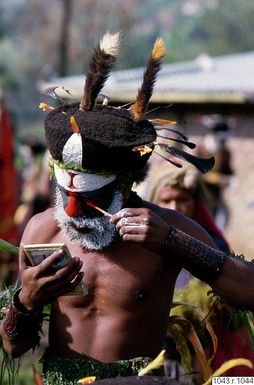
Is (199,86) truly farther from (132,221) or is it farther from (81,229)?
(132,221)

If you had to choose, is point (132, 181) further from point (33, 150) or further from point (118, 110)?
point (33, 150)

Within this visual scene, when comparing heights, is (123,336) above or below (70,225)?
below

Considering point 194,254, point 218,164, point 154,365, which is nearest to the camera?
point 154,365

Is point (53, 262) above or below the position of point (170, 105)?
below

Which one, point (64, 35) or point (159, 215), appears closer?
point (159, 215)

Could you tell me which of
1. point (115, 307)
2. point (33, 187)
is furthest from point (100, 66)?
point (33, 187)

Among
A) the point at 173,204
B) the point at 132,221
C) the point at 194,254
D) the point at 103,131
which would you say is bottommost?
the point at 173,204

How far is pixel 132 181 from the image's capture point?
180 inches

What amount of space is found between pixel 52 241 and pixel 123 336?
1.72 ft

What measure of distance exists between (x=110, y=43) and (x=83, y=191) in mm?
610

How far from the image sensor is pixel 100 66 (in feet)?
14.1

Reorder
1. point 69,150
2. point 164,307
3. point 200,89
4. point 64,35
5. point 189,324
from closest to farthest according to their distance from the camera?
point 69,150, point 164,307, point 189,324, point 200,89, point 64,35

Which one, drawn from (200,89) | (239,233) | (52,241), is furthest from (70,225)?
(200,89)

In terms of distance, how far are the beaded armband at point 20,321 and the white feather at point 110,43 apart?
104 cm
